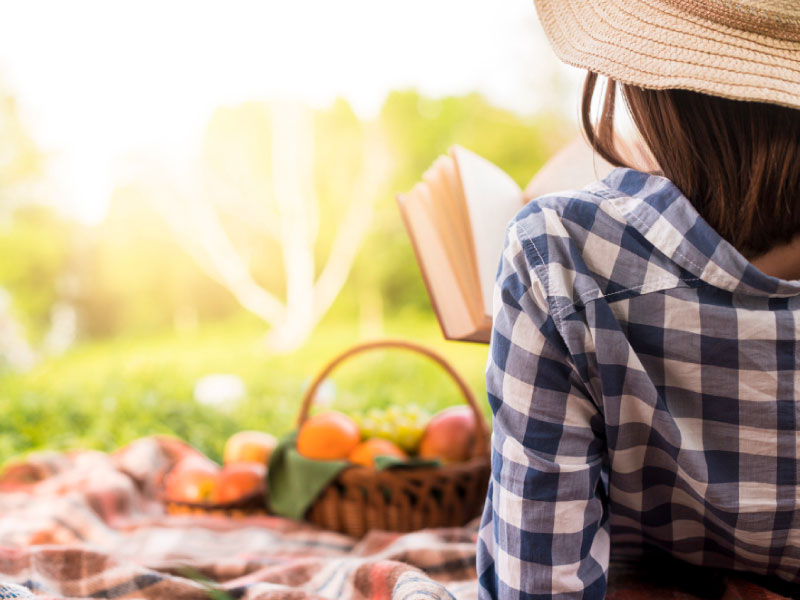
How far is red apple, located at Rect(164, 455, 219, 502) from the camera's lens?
5.39 ft

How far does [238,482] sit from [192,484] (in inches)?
4.3

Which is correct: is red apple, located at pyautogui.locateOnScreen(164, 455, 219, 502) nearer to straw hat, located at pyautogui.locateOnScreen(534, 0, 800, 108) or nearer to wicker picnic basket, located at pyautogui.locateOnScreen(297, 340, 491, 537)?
wicker picnic basket, located at pyautogui.locateOnScreen(297, 340, 491, 537)

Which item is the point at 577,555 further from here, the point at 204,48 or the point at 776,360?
the point at 204,48

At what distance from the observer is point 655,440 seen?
723 mm

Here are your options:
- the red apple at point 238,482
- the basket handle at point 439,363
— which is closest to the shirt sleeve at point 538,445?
the basket handle at point 439,363

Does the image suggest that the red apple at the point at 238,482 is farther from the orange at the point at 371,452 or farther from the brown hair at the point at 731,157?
the brown hair at the point at 731,157

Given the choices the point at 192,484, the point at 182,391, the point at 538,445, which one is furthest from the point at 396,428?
the point at 182,391

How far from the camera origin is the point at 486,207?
0.97 m

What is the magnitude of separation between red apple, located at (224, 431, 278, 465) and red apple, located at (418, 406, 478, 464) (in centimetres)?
41

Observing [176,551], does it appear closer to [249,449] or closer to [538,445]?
[249,449]

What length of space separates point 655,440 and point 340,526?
3.07ft

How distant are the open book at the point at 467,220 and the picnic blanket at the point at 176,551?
1.15 feet

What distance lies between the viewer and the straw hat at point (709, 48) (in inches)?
25.2

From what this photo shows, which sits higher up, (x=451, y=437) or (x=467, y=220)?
(x=467, y=220)
